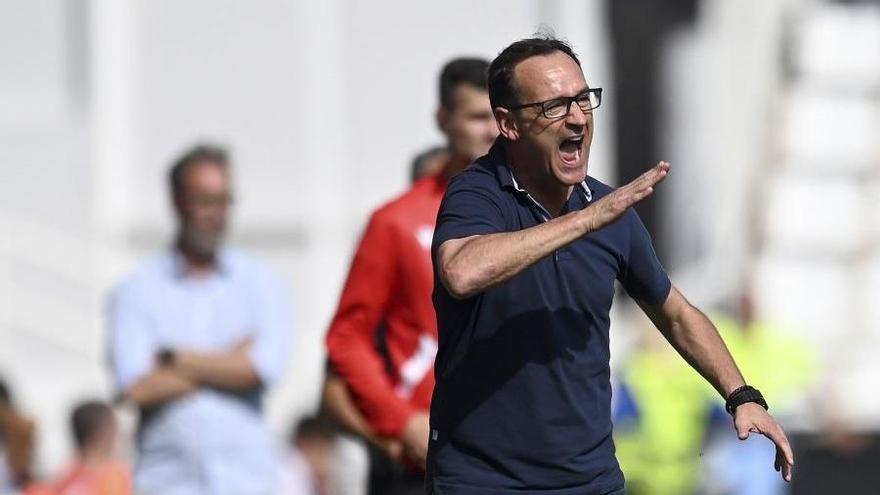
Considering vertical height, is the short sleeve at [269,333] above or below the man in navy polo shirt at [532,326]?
below

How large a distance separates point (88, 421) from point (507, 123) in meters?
5.20

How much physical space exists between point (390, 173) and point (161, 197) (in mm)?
1666

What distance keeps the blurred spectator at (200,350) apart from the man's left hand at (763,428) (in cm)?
280

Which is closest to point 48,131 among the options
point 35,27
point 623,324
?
point 35,27

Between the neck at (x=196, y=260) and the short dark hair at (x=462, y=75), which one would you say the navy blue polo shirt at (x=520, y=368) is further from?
the neck at (x=196, y=260)

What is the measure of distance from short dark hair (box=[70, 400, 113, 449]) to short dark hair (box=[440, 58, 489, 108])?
3866 mm

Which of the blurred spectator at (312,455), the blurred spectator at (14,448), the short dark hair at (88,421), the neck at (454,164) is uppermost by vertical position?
the neck at (454,164)

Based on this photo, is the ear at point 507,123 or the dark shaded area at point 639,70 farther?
the dark shaded area at point 639,70

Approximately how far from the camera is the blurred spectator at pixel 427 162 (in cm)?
711

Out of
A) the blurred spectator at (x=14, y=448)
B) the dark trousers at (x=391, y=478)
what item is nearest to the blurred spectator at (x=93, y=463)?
the blurred spectator at (x=14, y=448)

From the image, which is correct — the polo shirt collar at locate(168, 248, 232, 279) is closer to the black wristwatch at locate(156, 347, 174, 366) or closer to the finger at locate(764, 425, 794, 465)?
the black wristwatch at locate(156, 347, 174, 366)

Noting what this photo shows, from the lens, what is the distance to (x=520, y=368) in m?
5.05

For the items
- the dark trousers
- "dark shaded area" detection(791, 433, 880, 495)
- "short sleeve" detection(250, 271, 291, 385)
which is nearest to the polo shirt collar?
"short sleeve" detection(250, 271, 291, 385)

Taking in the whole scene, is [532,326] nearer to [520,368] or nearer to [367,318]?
[520,368]
